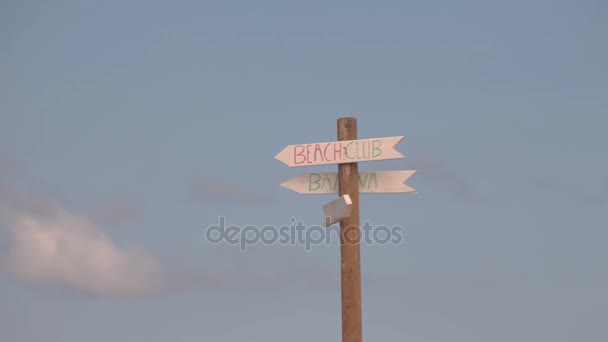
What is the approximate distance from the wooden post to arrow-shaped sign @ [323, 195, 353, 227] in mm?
215

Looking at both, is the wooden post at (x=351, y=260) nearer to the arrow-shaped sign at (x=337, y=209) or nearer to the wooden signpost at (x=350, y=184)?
the wooden signpost at (x=350, y=184)

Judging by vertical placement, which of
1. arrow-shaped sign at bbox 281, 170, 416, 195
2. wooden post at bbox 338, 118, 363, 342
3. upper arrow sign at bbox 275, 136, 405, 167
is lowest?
wooden post at bbox 338, 118, 363, 342

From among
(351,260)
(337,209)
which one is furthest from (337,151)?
(351,260)

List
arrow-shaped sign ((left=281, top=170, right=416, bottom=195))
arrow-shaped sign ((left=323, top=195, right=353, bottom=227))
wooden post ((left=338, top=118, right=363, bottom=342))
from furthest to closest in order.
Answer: wooden post ((left=338, top=118, right=363, bottom=342)) < arrow-shaped sign ((left=281, top=170, right=416, bottom=195)) < arrow-shaped sign ((left=323, top=195, right=353, bottom=227))

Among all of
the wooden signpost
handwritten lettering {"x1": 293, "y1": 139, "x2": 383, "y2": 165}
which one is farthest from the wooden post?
handwritten lettering {"x1": 293, "y1": 139, "x2": 383, "y2": 165}

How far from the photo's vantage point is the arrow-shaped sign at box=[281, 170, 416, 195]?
12.4 m

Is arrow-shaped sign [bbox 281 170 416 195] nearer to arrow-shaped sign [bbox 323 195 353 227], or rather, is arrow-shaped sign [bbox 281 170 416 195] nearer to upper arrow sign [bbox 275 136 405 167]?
upper arrow sign [bbox 275 136 405 167]

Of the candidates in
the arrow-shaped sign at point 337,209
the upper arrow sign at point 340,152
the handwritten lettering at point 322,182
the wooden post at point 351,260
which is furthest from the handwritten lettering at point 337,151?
the arrow-shaped sign at point 337,209

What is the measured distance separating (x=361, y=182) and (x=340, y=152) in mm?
504

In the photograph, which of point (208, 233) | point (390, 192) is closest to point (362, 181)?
point (390, 192)

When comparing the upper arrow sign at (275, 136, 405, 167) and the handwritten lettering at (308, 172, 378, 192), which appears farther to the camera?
the handwritten lettering at (308, 172, 378, 192)

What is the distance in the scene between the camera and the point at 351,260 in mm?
12555

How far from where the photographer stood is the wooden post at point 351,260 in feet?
41.1

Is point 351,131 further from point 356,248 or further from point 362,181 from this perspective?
point 356,248
